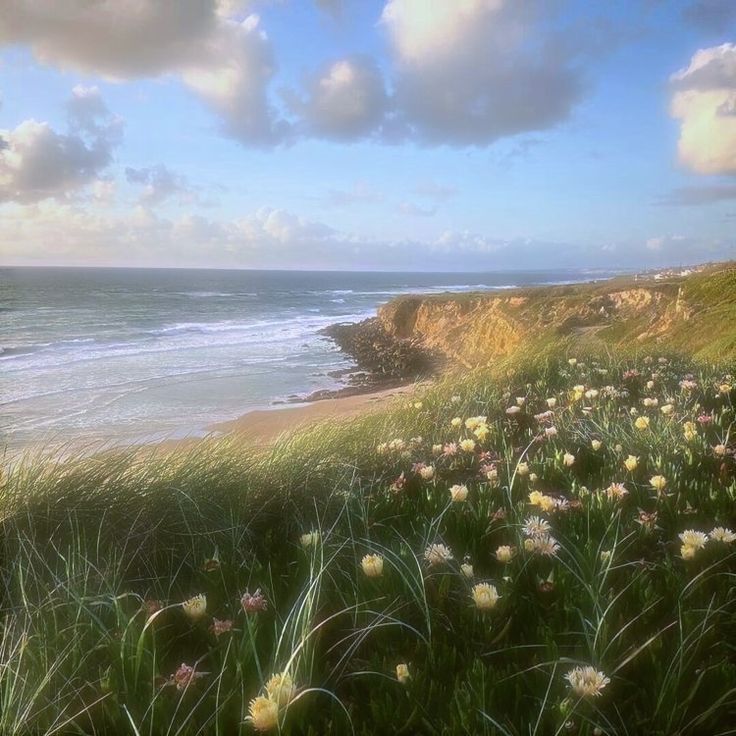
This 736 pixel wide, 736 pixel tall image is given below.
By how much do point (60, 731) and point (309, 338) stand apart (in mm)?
28002

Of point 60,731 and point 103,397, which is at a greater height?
point 60,731

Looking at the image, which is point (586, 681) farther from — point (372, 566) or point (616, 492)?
point (616, 492)

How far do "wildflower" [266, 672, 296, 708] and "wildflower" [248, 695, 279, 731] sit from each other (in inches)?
1.2

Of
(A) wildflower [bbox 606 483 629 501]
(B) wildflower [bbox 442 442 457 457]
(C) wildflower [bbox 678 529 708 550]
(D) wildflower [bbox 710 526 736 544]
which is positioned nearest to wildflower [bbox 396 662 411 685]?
(C) wildflower [bbox 678 529 708 550]

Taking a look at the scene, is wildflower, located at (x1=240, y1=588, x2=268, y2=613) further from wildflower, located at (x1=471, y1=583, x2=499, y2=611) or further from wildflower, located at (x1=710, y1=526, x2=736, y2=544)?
wildflower, located at (x1=710, y1=526, x2=736, y2=544)

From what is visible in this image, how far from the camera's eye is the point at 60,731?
1677 mm

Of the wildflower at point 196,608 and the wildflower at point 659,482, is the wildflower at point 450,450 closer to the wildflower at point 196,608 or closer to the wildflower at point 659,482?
the wildflower at point 659,482

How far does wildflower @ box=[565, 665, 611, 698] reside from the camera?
1.56 meters

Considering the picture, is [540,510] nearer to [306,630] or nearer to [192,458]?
[306,630]

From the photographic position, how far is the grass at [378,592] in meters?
1.66

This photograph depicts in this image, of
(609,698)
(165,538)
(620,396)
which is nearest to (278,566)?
(165,538)

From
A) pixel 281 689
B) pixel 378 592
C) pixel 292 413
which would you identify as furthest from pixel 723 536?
pixel 292 413

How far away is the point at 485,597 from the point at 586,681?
0.40m

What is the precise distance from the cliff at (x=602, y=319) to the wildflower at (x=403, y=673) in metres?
5.76
